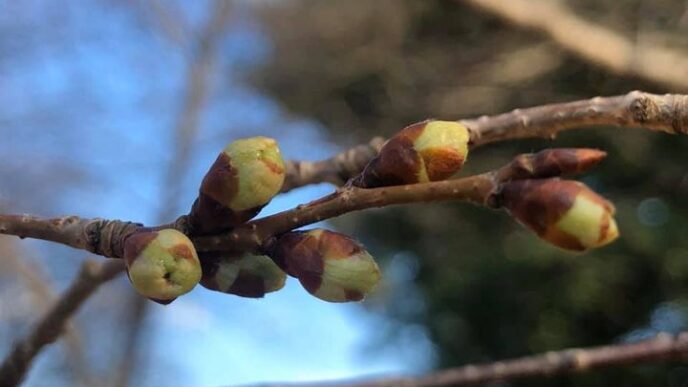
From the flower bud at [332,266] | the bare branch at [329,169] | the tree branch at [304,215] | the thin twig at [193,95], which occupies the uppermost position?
the thin twig at [193,95]

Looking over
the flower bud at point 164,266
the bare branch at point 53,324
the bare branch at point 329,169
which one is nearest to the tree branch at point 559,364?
the bare branch at point 329,169

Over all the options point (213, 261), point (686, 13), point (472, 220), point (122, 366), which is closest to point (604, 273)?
point (472, 220)

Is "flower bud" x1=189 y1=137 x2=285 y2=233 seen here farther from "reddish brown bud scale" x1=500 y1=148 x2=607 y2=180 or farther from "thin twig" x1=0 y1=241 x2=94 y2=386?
"thin twig" x1=0 y1=241 x2=94 y2=386

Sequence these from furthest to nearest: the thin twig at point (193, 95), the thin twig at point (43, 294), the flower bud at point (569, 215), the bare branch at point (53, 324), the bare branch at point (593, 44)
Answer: the thin twig at point (193, 95) → the bare branch at point (593, 44) → the thin twig at point (43, 294) → the bare branch at point (53, 324) → the flower bud at point (569, 215)

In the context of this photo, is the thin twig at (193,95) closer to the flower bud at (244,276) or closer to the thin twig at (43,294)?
the thin twig at (43,294)

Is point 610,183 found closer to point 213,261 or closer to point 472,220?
point 472,220

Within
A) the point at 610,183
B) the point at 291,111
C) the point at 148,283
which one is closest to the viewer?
the point at 148,283
